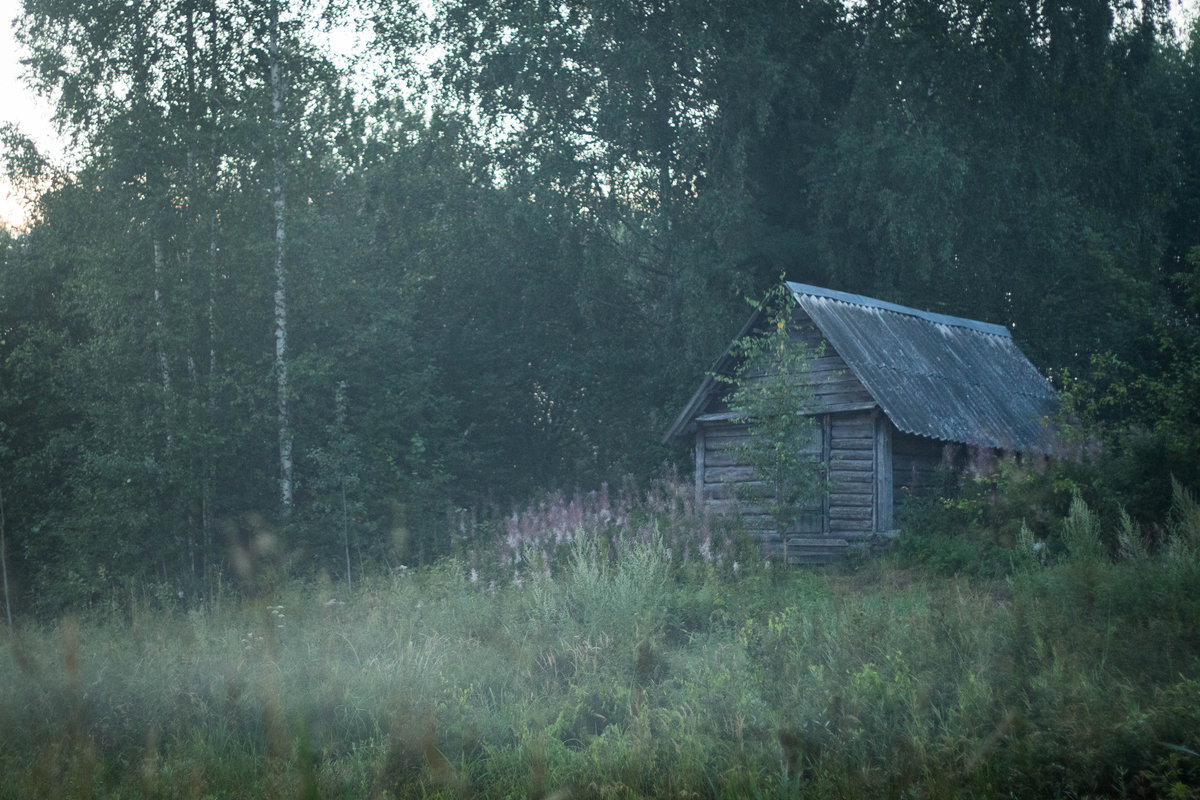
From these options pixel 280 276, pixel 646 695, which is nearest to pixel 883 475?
pixel 646 695

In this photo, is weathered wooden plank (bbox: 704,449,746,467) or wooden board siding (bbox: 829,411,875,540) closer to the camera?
wooden board siding (bbox: 829,411,875,540)

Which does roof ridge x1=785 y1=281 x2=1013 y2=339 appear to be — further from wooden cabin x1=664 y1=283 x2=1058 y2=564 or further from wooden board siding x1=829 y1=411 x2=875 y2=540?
wooden board siding x1=829 y1=411 x2=875 y2=540

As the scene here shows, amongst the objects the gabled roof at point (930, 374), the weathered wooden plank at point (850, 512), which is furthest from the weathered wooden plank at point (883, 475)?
the gabled roof at point (930, 374)

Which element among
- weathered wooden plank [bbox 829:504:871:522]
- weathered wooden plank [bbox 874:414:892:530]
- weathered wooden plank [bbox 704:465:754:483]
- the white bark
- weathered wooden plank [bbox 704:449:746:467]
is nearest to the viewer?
weathered wooden plank [bbox 874:414:892:530]

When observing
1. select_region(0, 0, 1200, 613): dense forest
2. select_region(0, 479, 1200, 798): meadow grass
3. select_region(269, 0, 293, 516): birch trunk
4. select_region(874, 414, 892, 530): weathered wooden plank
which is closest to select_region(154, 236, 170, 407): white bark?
select_region(0, 0, 1200, 613): dense forest

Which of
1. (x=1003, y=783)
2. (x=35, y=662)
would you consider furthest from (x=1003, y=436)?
(x=35, y=662)

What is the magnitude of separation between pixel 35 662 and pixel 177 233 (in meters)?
10.1

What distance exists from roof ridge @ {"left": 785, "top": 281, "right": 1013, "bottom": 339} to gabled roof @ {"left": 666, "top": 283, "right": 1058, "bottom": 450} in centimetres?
3

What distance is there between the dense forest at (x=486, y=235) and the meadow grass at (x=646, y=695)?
667cm

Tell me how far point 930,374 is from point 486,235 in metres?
11.6

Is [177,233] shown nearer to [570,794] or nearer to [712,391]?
[712,391]

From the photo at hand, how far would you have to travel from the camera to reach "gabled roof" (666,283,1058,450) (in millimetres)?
16859

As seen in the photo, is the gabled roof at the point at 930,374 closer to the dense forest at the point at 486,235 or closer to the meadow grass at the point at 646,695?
the dense forest at the point at 486,235

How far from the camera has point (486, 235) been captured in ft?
84.1
